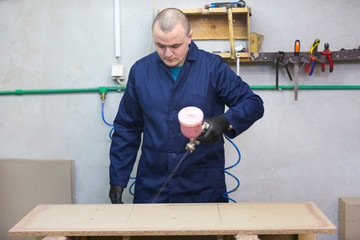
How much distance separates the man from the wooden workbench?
27cm

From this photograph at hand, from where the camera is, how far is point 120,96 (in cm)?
269

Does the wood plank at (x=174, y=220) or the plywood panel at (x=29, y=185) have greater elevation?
the wood plank at (x=174, y=220)

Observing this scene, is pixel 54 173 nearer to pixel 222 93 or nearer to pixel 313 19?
pixel 222 93

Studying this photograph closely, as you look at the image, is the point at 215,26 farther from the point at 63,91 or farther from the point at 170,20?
the point at 63,91

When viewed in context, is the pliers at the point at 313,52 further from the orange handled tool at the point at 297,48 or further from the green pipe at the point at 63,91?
the green pipe at the point at 63,91

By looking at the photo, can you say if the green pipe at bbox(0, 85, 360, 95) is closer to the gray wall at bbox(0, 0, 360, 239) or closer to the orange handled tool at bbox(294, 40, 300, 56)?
the gray wall at bbox(0, 0, 360, 239)

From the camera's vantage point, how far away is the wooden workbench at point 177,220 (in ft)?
4.46

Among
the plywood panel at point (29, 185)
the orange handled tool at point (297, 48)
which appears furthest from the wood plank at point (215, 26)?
the plywood panel at point (29, 185)

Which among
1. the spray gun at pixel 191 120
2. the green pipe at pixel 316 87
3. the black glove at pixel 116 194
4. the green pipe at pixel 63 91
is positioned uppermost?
the green pipe at pixel 316 87

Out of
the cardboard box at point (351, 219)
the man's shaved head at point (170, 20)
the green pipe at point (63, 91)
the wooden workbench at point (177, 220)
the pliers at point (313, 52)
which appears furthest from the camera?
the green pipe at point (63, 91)

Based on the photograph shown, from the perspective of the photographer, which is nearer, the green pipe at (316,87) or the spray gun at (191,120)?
the spray gun at (191,120)

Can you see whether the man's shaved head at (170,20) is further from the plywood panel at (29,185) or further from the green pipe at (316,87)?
the plywood panel at (29,185)

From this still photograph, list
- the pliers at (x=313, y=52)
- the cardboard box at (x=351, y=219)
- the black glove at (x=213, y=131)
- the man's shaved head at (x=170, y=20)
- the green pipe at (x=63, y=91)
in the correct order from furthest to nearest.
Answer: the green pipe at (x=63, y=91)
the cardboard box at (x=351, y=219)
the pliers at (x=313, y=52)
the man's shaved head at (x=170, y=20)
the black glove at (x=213, y=131)

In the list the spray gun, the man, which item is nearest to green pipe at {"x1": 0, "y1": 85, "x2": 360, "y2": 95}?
the man
